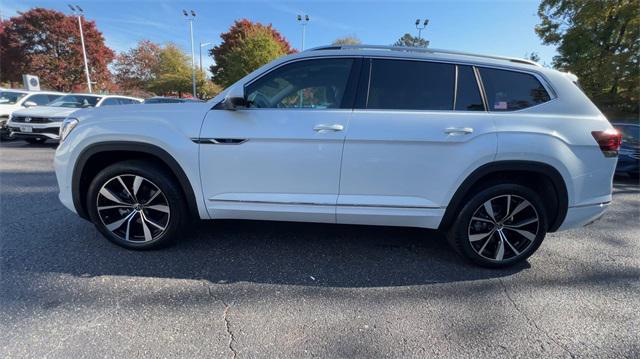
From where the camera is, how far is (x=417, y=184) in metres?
2.77

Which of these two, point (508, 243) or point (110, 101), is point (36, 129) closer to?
point (110, 101)

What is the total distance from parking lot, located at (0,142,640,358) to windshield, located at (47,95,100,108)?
8.00 meters

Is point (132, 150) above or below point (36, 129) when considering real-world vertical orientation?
above

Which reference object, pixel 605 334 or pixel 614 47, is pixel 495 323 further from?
pixel 614 47

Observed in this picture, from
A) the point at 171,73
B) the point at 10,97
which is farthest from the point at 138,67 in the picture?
the point at 10,97

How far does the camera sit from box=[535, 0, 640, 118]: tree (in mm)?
15664

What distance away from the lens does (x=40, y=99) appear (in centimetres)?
1041

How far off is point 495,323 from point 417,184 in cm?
115

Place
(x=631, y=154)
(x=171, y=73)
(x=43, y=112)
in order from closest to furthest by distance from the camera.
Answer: (x=631, y=154)
(x=43, y=112)
(x=171, y=73)

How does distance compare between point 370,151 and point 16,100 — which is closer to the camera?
point 370,151

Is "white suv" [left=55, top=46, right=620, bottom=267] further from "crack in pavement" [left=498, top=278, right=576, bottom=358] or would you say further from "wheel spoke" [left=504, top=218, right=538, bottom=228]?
"crack in pavement" [left=498, top=278, right=576, bottom=358]

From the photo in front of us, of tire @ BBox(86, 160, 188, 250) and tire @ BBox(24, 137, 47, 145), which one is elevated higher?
tire @ BBox(86, 160, 188, 250)

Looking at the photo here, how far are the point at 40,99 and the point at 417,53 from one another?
40.6ft

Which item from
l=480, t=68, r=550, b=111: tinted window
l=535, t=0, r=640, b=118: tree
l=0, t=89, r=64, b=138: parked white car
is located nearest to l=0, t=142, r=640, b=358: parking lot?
l=480, t=68, r=550, b=111: tinted window
